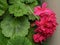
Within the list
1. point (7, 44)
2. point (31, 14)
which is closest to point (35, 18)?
point (31, 14)

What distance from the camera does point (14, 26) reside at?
5.56 ft

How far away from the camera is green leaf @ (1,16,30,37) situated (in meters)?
1.67

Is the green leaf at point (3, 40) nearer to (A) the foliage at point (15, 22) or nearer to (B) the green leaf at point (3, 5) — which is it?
(A) the foliage at point (15, 22)

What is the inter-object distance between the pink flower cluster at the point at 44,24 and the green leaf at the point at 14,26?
0.09m

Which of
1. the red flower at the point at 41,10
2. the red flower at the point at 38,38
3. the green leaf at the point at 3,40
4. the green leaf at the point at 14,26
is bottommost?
the green leaf at the point at 3,40

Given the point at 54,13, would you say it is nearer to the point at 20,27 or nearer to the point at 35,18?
the point at 35,18

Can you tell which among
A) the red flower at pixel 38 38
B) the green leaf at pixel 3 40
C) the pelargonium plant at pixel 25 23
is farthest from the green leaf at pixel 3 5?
the red flower at pixel 38 38

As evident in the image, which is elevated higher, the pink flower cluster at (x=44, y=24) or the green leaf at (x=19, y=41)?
the pink flower cluster at (x=44, y=24)

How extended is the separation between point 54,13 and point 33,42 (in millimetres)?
287

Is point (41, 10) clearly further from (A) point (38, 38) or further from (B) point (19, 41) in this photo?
(B) point (19, 41)

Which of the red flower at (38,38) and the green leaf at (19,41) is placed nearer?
the green leaf at (19,41)

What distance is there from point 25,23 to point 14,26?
90 millimetres

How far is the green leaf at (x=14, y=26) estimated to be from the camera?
167cm

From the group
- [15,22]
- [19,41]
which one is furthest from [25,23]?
[19,41]
